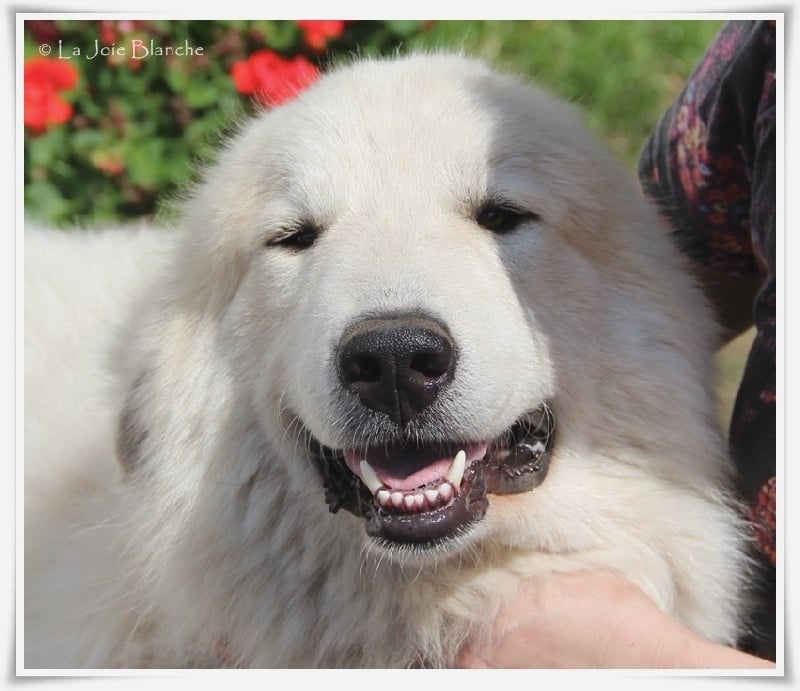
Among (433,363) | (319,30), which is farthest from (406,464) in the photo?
(319,30)

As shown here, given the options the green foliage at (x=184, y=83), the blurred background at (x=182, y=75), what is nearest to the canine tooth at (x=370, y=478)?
the blurred background at (x=182, y=75)

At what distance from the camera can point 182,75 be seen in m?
4.55

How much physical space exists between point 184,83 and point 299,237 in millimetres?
2509

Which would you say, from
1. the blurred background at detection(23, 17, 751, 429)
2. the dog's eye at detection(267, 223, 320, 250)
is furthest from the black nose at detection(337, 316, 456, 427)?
the blurred background at detection(23, 17, 751, 429)

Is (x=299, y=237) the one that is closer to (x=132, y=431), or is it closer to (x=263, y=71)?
(x=132, y=431)

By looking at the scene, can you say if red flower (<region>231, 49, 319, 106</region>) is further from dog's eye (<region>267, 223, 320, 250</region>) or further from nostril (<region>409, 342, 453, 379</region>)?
nostril (<region>409, 342, 453, 379</region>)

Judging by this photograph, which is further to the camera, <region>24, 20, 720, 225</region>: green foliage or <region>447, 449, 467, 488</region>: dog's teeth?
<region>24, 20, 720, 225</region>: green foliage

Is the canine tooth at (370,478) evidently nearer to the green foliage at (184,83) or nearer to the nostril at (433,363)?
the nostril at (433,363)

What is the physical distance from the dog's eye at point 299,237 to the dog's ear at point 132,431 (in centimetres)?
56

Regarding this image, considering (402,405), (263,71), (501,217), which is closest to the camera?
(402,405)

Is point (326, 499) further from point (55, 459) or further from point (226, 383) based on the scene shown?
point (55, 459)

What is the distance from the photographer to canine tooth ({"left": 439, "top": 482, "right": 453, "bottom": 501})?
6.97ft
